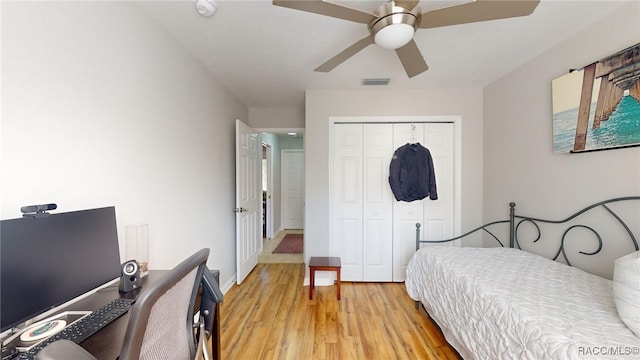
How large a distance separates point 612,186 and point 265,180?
5.11 meters

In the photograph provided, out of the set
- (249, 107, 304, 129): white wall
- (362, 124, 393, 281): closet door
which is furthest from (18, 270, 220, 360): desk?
(249, 107, 304, 129): white wall

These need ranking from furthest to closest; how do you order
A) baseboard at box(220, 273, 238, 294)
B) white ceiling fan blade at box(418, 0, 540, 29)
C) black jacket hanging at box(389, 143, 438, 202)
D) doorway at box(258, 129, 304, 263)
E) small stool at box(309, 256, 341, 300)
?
doorway at box(258, 129, 304, 263)
black jacket hanging at box(389, 143, 438, 202)
baseboard at box(220, 273, 238, 294)
small stool at box(309, 256, 341, 300)
white ceiling fan blade at box(418, 0, 540, 29)

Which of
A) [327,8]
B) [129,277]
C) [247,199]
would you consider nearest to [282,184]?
[247,199]

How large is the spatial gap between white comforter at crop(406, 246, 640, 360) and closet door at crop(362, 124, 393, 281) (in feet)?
2.78

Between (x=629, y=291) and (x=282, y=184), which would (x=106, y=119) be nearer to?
(x=629, y=291)

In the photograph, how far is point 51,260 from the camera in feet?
2.96

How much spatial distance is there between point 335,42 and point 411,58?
0.61m

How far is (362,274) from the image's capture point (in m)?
3.11

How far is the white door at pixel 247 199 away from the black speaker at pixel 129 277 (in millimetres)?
1741

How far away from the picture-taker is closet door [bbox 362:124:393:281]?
3080mm

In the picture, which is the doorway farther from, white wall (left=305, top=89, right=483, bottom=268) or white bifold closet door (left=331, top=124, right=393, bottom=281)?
white bifold closet door (left=331, top=124, right=393, bottom=281)

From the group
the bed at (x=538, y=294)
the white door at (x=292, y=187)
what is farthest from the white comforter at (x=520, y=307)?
the white door at (x=292, y=187)

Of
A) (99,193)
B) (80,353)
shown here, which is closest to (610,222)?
(80,353)

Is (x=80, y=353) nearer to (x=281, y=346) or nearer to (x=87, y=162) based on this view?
(x=87, y=162)
